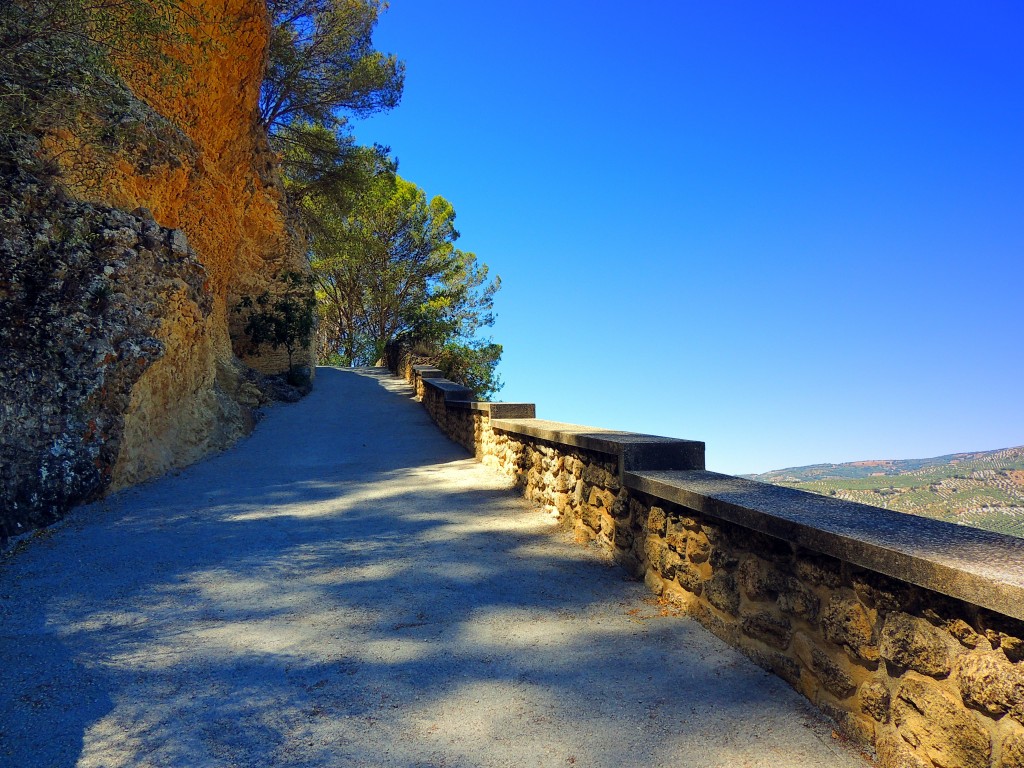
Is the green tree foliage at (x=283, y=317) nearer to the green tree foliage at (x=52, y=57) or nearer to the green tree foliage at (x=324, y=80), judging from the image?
the green tree foliage at (x=324, y=80)

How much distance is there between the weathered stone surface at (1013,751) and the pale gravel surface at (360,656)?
0.53 m

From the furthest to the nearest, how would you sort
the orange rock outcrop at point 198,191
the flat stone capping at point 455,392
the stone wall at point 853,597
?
the flat stone capping at point 455,392
the orange rock outcrop at point 198,191
the stone wall at point 853,597

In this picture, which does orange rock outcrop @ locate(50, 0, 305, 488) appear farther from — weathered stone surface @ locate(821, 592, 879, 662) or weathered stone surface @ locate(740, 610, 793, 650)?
weathered stone surface @ locate(821, 592, 879, 662)

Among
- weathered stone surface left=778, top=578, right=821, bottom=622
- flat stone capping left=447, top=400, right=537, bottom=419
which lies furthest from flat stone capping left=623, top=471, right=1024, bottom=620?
flat stone capping left=447, top=400, right=537, bottom=419

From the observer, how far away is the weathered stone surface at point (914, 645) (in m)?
1.93

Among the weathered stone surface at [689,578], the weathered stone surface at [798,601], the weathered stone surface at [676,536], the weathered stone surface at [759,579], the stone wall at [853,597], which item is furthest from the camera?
the weathered stone surface at [676,536]

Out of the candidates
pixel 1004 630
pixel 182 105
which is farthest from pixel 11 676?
pixel 182 105

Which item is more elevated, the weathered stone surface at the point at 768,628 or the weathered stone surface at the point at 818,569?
the weathered stone surface at the point at 818,569

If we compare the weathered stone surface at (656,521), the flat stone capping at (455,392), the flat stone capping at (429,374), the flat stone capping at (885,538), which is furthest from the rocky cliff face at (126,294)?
the flat stone capping at (885,538)

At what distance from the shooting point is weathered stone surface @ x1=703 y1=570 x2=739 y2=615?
119 inches

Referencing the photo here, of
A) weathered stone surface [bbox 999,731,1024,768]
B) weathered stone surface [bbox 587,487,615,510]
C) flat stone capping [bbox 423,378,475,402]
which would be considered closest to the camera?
weathered stone surface [bbox 999,731,1024,768]

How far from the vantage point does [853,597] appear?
7.46 feet

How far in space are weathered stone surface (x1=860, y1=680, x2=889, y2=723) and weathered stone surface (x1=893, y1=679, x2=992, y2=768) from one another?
0.14 ft

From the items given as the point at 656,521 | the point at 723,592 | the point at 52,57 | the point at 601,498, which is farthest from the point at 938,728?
the point at 52,57
